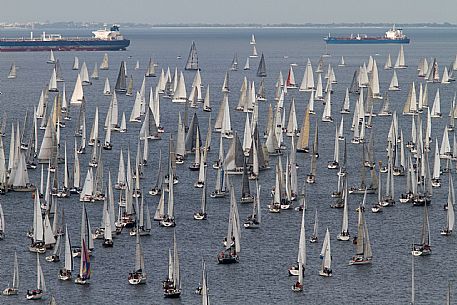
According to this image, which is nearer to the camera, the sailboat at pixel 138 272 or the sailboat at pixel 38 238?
the sailboat at pixel 138 272

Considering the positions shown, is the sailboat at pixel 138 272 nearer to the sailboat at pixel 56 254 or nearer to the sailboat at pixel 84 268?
the sailboat at pixel 84 268

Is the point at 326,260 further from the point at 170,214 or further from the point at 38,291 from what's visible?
the point at 38,291

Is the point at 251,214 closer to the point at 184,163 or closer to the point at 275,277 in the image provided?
the point at 275,277

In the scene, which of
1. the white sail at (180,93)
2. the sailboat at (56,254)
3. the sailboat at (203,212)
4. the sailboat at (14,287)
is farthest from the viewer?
the white sail at (180,93)

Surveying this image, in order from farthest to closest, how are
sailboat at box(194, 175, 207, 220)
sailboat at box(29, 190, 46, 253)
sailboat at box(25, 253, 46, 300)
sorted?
sailboat at box(194, 175, 207, 220) < sailboat at box(29, 190, 46, 253) < sailboat at box(25, 253, 46, 300)

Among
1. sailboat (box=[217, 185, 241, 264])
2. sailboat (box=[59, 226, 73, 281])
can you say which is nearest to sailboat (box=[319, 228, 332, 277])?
sailboat (box=[217, 185, 241, 264])

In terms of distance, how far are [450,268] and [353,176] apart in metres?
35.2

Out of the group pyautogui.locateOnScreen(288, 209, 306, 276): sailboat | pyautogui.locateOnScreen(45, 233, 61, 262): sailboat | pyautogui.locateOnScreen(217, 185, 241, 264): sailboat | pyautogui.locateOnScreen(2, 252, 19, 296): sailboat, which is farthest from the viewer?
pyautogui.locateOnScreen(217, 185, 241, 264): sailboat

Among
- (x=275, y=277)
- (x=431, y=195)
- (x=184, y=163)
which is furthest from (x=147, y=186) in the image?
(x=275, y=277)

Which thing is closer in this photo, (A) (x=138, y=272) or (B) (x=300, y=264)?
(B) (x=300, y=264)

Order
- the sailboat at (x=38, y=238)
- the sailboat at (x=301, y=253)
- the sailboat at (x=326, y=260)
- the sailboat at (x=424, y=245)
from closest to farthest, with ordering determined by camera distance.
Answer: the sailboat at (x=301, y=253)
the sailboat at (x=326, y=260)
the sailboat at (x=38, y=238)
the sailboat at (x=424, y=245)

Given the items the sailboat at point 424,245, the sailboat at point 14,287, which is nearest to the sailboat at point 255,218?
the sailboat at point 424,245

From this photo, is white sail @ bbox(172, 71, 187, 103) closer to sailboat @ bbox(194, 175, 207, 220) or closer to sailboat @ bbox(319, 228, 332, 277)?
sailboat @ bbox(194, 175, 207, 220)

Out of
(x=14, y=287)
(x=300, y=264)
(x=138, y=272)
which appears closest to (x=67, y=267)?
(x=14, y=287)
